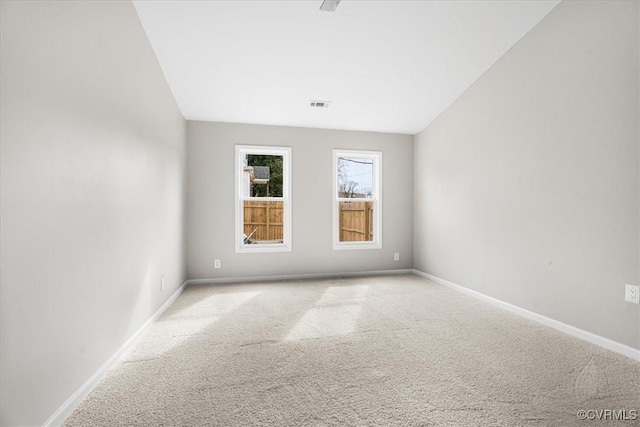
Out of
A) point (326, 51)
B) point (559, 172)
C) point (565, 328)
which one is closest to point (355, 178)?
point (326, 51)

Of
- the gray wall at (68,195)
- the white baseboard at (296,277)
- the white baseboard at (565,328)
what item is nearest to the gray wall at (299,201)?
the white baseboard at (296,277)

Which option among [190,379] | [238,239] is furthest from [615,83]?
[238,239]

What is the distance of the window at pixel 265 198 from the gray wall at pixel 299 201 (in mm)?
104

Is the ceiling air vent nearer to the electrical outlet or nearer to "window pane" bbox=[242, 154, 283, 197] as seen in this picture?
"window pane" bbox=[242, 154, 283, 197]

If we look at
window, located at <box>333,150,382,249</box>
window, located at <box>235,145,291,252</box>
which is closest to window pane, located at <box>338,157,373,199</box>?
window, located at <box>333,150,382,249</box>

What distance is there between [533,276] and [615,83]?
1.68m

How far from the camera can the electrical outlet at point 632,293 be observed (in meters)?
2.21

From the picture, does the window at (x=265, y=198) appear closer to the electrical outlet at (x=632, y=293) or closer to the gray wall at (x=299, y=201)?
the gray wall at (x=299, y=201)

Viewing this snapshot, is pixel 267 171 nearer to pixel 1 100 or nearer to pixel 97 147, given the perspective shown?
pixel 97 147

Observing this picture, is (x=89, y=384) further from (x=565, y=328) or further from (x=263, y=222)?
(x=565, y=328)

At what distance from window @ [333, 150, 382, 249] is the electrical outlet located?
119 inches

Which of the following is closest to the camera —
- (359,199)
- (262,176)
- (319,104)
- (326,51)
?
(326,51)

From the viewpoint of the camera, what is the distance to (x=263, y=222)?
15.7 feet

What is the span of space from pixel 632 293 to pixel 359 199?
330 cm
